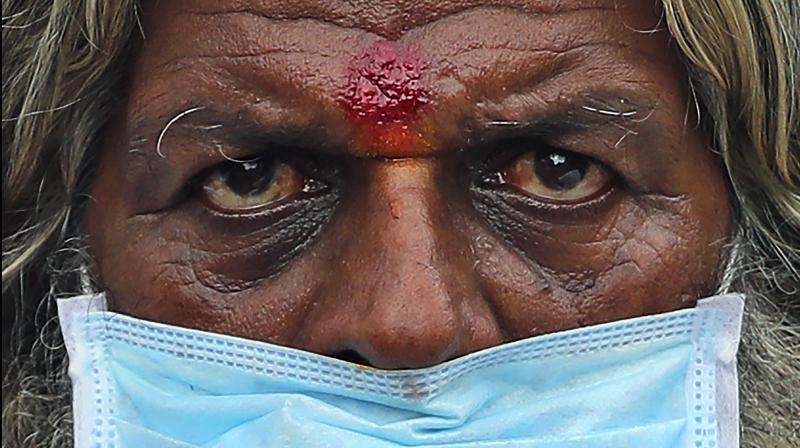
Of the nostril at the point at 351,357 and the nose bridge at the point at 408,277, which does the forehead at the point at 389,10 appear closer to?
the nose bridge at the point at 408,277

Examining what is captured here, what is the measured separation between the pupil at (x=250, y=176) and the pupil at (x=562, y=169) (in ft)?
1.42

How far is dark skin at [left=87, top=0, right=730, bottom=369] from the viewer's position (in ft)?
7.24

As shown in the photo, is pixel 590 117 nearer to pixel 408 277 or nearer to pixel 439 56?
pixel 439 56

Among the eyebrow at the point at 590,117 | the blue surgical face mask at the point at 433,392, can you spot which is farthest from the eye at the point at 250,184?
the eyebrow at the point at 590,117

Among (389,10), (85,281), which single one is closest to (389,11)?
(389,10)

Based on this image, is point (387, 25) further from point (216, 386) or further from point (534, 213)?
point (216, 386)

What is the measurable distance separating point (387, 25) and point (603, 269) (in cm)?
52

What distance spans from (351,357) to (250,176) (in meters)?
0.37

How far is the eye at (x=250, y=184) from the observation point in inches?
92.4

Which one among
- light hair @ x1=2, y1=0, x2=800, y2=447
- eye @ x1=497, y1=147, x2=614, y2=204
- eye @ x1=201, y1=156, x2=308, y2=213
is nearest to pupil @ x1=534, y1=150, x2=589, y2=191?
eye @ x1=497, y1=147, x2=614, y2=204

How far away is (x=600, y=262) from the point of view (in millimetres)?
2314

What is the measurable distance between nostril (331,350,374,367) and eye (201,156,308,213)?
0.96 feet

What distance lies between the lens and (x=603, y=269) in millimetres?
2314

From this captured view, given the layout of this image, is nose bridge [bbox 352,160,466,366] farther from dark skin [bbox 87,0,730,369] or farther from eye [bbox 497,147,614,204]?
eye [bbox 497,147,614,204]
